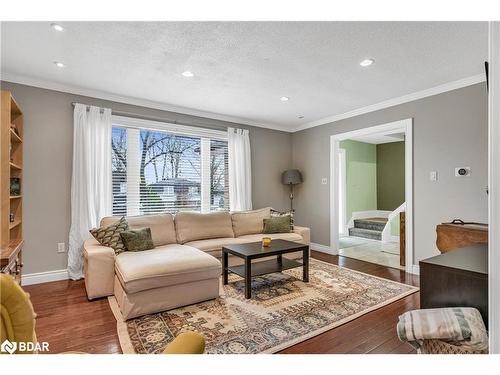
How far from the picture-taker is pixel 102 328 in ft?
7.62

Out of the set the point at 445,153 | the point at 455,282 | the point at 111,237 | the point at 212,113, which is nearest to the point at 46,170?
the point at 111,237

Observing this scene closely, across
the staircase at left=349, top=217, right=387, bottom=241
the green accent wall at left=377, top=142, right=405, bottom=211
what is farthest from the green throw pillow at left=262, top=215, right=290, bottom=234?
the green accent wall at left=377, top=142, right=405, bottom=211

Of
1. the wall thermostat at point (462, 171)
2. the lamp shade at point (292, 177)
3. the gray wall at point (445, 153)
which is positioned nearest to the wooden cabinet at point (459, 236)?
the gray wall at point (445, 153)

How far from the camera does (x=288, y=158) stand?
588cm

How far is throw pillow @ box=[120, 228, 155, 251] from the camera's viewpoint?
10.7 feet

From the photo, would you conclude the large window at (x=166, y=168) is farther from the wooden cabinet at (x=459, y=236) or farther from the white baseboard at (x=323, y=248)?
the wooden cabinet at (x=459, y=236)

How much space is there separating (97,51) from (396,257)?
205 inches

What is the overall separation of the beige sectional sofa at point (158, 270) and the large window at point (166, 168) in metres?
0.52

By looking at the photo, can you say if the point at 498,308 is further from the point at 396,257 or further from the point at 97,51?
the point at 396,257

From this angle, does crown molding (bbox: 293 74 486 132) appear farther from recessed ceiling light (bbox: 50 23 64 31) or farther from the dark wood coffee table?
recessed ceiling light (bbox: 50 23 64 31)

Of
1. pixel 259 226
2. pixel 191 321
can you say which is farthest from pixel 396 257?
pixel 191 321

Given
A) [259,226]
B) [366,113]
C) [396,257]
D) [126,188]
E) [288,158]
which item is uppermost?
[366,113]

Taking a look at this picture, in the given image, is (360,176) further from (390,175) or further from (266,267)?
(266,267)

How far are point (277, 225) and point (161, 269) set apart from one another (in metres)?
2.41
